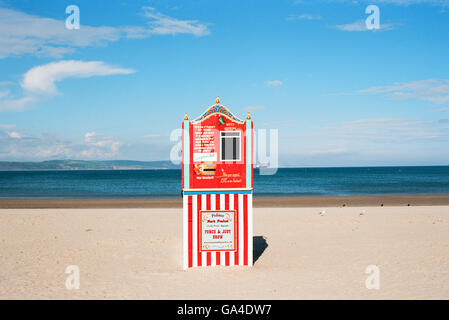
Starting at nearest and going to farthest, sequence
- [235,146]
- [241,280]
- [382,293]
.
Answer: [382,293], [241,280], [235,146]

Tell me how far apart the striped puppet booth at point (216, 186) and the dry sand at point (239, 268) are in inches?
20.6

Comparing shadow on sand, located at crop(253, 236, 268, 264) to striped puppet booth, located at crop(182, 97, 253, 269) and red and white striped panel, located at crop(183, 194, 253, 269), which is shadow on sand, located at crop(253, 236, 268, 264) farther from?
striped puppet booth, located at crop(182, 97, 253, 269)

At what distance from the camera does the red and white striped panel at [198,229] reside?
8336 mm

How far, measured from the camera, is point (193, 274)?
793 centimetres

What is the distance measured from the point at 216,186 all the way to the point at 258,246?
3.42 metres

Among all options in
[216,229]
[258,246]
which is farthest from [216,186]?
[258,246]

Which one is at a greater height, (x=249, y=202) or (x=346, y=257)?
(x=249, y=202)

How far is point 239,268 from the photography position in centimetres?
835

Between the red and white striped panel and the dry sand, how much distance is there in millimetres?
248

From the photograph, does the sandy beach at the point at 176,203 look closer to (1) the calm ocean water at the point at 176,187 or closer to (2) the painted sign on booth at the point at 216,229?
(1) the calm ocean water at the point at 176,187

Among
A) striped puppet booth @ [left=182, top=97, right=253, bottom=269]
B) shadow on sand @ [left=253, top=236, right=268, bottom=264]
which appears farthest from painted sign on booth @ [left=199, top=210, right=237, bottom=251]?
shadow on sand @ [left=253, top=236, right=268, bottom=264]
